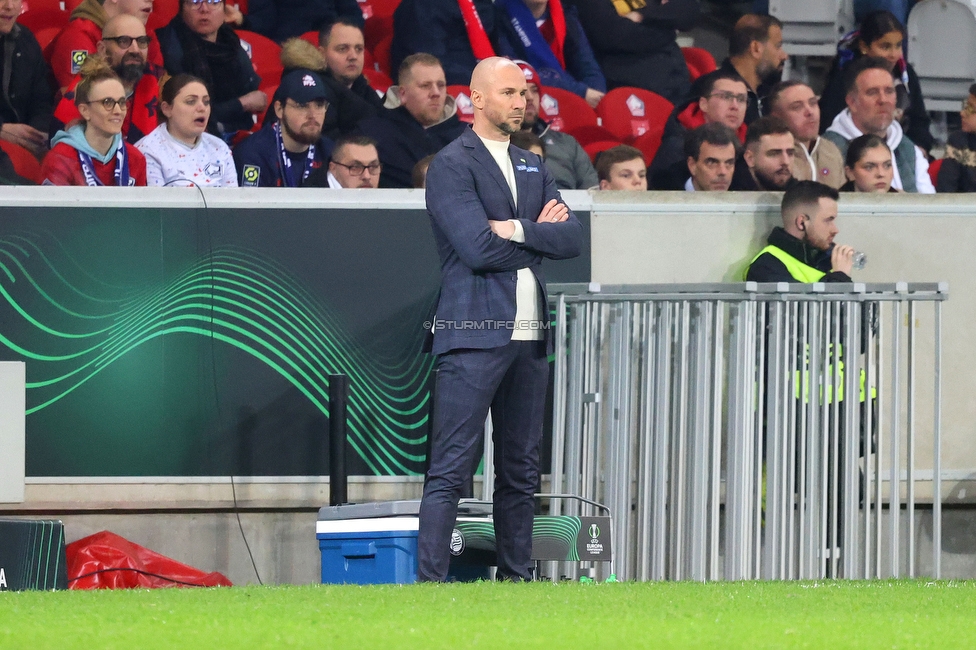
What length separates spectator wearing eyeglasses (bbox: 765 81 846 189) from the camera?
9.76 meters

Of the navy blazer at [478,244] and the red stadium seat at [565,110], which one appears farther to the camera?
the red stadium seat at [565,110]

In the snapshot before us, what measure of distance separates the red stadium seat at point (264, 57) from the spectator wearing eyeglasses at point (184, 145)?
178cm

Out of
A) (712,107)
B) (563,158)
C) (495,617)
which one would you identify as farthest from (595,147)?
(495,617)

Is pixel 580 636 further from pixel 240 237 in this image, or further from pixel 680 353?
pixel 240 237

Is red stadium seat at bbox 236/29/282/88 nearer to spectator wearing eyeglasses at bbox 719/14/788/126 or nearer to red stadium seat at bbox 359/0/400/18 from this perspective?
red stadium seat at bbox 359/0/400/18

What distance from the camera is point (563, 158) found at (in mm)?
8953

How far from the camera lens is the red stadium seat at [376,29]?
35.4 feet

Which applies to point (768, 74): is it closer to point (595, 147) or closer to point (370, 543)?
point (595, 147)

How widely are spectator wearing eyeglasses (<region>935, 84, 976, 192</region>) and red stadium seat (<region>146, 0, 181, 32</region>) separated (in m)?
5.37

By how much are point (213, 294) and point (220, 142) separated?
115 cm

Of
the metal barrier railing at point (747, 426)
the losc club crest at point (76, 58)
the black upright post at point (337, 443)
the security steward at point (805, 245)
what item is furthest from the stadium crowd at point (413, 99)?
the metal barrier railing at point (747, 426)

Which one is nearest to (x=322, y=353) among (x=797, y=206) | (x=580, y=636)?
(x=797, y=206)

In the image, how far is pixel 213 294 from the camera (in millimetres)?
7691

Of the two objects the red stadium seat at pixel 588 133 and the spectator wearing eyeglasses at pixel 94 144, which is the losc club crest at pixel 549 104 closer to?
the red stadium seat at pixel 588 133
